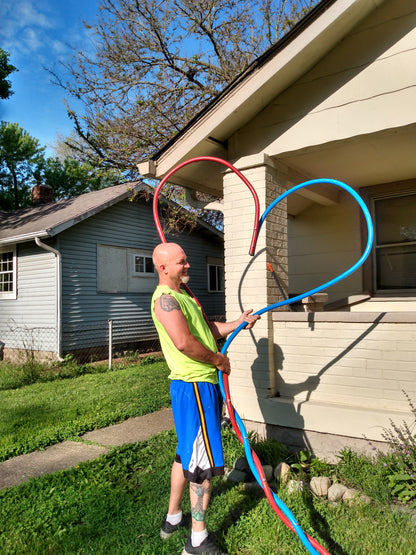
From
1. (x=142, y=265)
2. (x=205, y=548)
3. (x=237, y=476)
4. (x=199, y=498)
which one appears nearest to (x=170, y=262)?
(x=199, y=498)

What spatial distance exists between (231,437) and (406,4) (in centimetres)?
413

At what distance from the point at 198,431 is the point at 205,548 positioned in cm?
65

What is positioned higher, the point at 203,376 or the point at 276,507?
the point at 203,376

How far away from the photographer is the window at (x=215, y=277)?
49.4 ft

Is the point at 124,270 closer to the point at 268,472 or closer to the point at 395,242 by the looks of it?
the point at 395,242

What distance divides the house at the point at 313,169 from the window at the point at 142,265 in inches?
296

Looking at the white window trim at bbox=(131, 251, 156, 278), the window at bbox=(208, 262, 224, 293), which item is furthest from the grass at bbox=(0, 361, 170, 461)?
the window at bbox=(208, 262, 224, 293)

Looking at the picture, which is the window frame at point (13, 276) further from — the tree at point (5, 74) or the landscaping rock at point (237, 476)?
the landscaping rock at point (237, 476)

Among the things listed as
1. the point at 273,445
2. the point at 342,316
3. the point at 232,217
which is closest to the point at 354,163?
the point at 232,217

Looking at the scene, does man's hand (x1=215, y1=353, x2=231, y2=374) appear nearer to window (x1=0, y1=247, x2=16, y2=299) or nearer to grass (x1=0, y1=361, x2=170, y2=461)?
grass (x1=0, y1=361, x2=170, y2=461)

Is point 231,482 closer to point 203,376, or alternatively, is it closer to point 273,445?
point 273,445

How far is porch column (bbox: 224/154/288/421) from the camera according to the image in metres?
4.40

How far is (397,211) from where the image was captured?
19.4 ft

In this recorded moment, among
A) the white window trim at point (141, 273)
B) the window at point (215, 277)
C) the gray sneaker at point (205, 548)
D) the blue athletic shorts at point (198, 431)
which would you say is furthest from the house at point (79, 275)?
the gray sneaker at point (205, 548)
